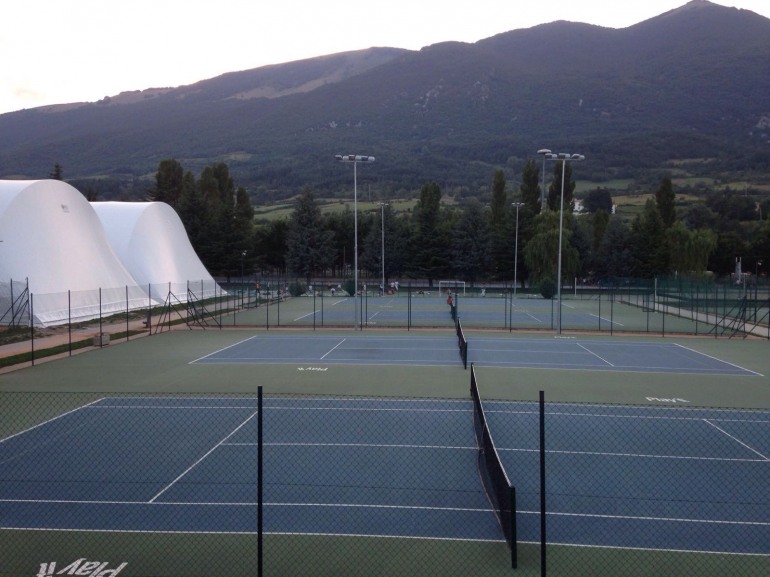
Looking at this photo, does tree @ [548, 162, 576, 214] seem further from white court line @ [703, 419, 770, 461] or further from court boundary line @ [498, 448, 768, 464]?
court boundary line @ [498, 448, 768, 464]

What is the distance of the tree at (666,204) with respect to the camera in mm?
83188

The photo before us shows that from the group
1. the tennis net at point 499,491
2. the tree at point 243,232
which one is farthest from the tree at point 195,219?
the tennis net at point 499,491

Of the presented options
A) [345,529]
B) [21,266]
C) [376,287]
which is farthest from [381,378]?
[376,287]

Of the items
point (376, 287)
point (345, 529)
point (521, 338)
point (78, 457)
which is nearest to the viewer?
point (345, 529)

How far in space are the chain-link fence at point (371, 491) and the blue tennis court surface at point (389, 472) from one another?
0.04 metres

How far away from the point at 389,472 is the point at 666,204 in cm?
7896

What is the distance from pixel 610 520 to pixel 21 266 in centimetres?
3520

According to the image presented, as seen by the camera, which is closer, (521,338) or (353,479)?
(353,479)

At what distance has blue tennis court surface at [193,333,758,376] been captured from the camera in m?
26.2

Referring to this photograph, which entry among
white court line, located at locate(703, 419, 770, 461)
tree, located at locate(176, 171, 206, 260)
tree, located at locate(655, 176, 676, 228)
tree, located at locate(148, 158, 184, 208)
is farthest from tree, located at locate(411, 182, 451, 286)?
white court line, located at locate(703, 419, 770, 461)

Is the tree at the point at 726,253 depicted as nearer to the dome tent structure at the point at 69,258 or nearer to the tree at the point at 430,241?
the tree at the point at 430,241

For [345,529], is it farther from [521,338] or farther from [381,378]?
[521,338]

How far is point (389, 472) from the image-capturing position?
501 inches

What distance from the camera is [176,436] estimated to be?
15234mm
